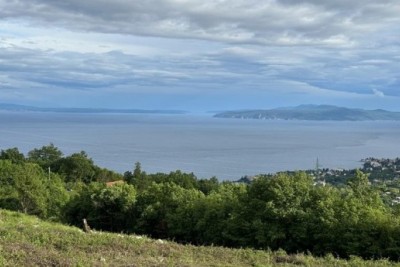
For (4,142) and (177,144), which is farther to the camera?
(177,144)

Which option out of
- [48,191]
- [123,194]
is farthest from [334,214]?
[48,191]

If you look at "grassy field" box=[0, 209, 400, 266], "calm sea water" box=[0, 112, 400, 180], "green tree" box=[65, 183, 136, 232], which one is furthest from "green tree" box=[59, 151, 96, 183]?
"grassy field" box=[0, 209, 400, 266]

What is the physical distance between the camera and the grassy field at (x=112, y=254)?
9.55 metres

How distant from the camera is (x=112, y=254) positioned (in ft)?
35.5

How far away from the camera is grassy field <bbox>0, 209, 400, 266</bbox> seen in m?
9.55

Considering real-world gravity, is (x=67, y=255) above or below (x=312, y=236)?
above

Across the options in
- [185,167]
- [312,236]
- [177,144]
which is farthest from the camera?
[177,144]

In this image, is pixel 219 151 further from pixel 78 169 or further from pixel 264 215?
pixel 264 215

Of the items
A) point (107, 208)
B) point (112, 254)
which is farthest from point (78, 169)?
point (112, 254)

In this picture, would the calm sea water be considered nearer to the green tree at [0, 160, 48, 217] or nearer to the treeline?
the green tree at [0, 160, 48, 217]

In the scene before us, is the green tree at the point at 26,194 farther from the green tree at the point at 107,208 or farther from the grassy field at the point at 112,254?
the grassy field at the point at 112,254

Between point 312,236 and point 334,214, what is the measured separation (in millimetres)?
1443

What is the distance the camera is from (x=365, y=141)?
6442 inches

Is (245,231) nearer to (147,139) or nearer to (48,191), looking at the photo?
(48,191)
